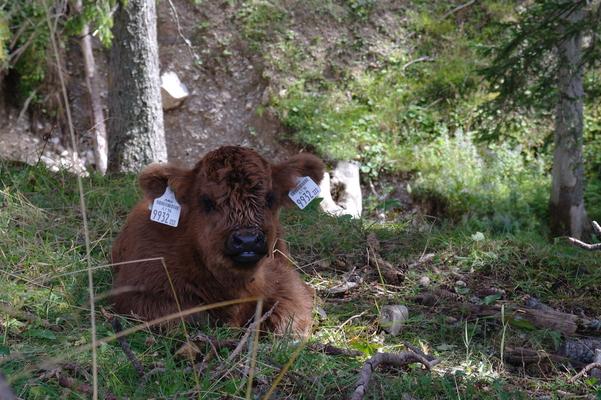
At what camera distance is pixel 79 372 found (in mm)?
3740

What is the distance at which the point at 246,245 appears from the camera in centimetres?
444

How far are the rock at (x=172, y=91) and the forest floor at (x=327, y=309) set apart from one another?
17.9ft

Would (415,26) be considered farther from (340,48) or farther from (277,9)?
(277,9)

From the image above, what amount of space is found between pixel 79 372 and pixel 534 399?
8.07 feet

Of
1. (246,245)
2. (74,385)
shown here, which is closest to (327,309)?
(246,245)

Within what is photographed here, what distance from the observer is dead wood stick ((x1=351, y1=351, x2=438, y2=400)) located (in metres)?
3.49

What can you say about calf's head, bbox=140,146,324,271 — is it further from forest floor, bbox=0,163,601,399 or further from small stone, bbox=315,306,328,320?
small stone, bbox=315,306,328,320

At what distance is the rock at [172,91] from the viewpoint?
12.9 meters

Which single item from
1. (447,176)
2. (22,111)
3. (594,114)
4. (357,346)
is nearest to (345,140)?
(447,176)

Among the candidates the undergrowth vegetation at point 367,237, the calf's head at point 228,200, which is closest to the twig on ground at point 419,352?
the undergrowth vegetation at point 367,237

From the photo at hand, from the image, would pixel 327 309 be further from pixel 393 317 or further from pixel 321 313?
pixel 393 317

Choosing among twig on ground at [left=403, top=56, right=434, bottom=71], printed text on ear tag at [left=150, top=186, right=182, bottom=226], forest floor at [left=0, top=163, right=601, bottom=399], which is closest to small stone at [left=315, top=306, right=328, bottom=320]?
forest floor at [left=0, top=163, right=601, bottom=399]

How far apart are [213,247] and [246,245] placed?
340 millimetres

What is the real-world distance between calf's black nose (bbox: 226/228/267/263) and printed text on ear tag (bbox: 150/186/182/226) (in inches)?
24.6
